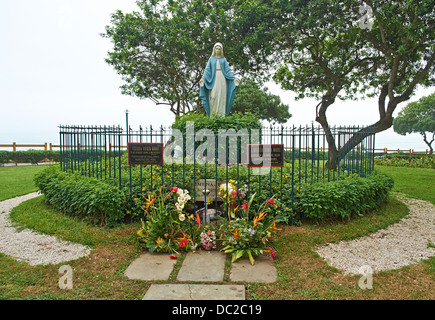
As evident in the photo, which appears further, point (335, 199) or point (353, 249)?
point (335, 199)

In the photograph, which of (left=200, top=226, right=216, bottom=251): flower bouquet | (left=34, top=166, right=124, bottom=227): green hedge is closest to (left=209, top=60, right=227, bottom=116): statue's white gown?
(left=34, top=166, right=124, bottom=227): green hedge

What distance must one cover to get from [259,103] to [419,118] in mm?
21447

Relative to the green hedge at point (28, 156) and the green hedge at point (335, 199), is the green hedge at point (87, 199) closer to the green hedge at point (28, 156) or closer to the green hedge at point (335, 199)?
the green hedge at point (335, 199)

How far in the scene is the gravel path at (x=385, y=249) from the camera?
153 inches

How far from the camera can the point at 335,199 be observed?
208 inches

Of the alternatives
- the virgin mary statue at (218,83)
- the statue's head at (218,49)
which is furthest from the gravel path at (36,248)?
the statue's head at (218,49)

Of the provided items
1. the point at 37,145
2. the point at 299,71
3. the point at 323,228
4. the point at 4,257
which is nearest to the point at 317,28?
the point at 299,71

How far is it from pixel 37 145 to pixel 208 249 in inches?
933

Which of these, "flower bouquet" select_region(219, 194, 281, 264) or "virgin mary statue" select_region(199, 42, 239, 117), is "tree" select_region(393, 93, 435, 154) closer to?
"virgin mary statue" select_region(199, 42, 239, 117)

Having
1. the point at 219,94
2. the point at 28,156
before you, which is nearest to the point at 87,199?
the point at 219,94

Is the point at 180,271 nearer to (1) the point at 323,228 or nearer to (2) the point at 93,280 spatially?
(2) the point at 93,280

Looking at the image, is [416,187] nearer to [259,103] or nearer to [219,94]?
[219,94]

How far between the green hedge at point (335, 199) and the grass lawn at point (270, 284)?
266 millimetres

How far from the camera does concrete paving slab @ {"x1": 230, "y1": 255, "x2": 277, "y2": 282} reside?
350 centimetres
